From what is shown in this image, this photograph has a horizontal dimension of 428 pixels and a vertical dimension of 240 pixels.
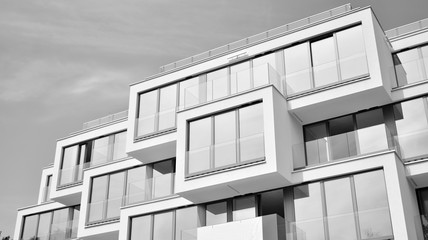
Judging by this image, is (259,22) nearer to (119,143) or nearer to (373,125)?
(373,125)

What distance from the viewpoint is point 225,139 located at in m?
23.5

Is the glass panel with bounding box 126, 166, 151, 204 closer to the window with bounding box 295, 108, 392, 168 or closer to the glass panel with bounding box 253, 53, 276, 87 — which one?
the glass panel with bounding box 253, 53, 276, 87

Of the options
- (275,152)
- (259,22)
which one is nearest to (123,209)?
(275,152)

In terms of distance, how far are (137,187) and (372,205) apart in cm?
1174

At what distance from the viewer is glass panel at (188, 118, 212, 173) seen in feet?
77.9

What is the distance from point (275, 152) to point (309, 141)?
2.50m

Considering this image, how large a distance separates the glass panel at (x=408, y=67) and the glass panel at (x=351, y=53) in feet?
7.01

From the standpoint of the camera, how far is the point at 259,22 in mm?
27766

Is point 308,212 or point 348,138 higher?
point 348,138

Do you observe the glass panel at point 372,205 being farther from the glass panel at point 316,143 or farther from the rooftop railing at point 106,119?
the rooftop railing at point 106,119

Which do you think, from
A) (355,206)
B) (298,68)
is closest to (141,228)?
(298,68)

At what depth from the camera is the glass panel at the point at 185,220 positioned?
82.0 ft

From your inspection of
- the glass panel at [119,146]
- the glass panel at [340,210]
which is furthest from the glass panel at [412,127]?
the glass panel at [119,146]

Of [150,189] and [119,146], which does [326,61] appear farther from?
[119,146]
